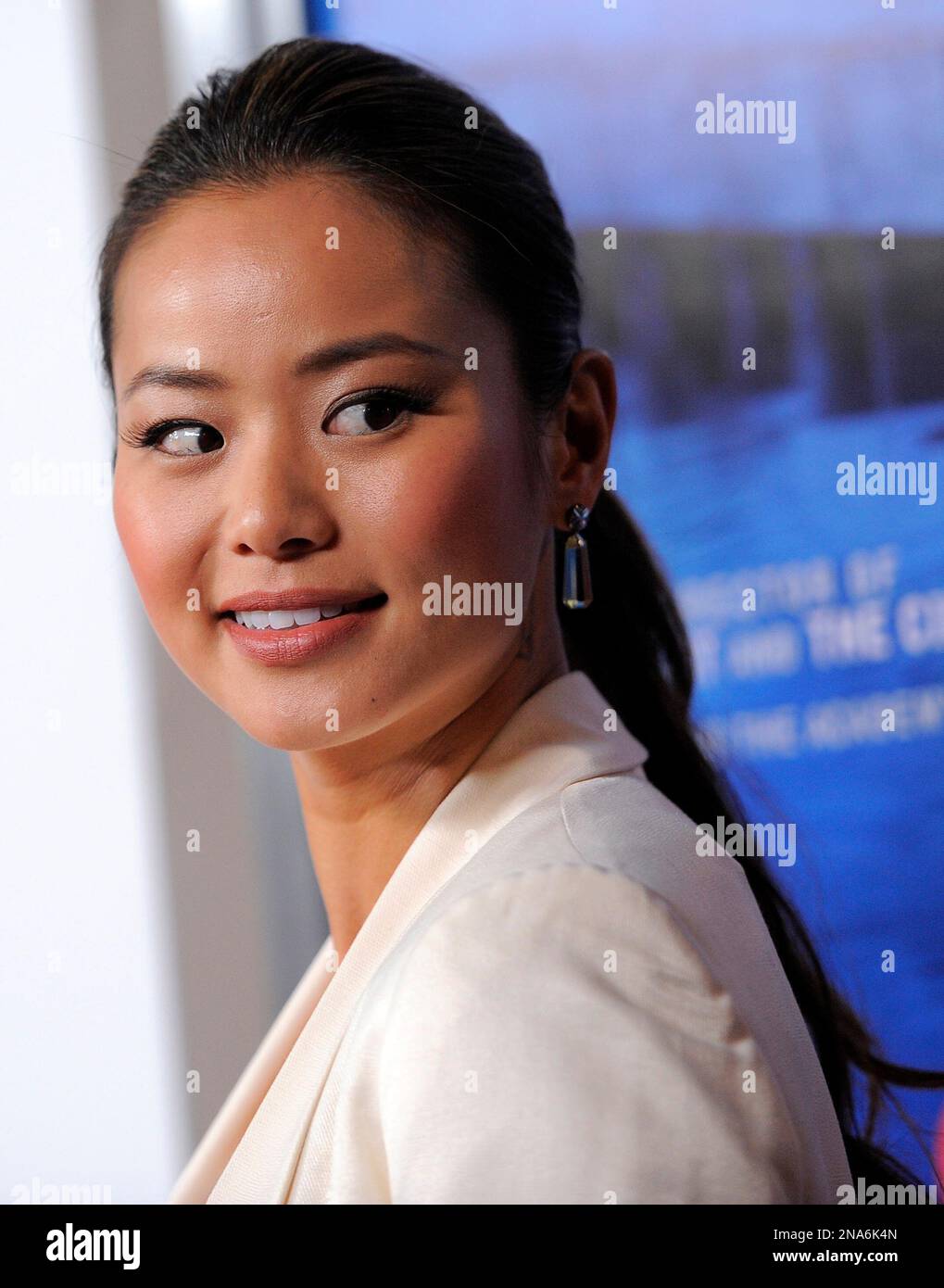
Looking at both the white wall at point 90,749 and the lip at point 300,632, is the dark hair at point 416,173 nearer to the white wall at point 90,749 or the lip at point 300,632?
the lip at point 300,632

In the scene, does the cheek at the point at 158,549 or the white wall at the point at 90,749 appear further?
the white wall at the point at 90,749

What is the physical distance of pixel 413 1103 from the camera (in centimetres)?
71

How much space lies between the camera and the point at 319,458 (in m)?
0.91

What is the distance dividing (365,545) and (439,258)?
21 centimetres

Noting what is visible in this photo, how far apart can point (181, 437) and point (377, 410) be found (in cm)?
15

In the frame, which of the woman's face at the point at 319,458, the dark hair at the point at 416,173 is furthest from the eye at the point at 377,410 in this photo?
the dark hair at the point at 416,173

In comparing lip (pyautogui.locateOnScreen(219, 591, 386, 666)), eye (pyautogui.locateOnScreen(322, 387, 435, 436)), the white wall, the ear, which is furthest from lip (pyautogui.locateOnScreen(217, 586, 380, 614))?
the white wall

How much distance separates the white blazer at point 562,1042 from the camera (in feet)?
2.27

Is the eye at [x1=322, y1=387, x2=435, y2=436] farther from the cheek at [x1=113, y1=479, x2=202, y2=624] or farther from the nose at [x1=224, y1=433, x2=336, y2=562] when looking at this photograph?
the cheek at [x1=113, y1=479, x2=202, y2=624]

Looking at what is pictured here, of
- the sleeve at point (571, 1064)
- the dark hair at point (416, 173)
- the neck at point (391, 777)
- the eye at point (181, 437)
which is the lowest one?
the sleeve at point (571, 1064)

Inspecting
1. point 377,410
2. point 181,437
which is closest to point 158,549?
point 181,437

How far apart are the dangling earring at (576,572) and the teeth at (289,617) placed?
0.27 metres
